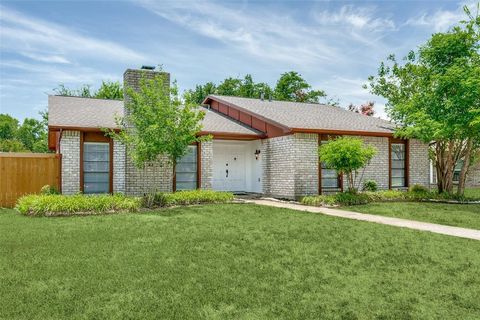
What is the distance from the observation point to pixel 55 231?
902cm

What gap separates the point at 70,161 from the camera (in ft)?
48.4

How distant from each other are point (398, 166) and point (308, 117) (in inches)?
189

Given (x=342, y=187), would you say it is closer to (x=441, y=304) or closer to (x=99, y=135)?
(x=99, y=135)

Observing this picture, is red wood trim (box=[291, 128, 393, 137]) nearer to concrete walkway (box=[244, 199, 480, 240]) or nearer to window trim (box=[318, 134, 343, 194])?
window trim (box=[318, 134, 343, 194])

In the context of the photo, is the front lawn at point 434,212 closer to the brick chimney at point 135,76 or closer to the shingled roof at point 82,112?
the brick chimney at point 135,76

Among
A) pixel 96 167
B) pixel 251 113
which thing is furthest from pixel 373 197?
pixel 96 167

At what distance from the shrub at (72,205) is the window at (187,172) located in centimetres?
396

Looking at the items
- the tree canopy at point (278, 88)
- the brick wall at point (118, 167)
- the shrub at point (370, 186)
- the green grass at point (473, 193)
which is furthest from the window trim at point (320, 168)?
the tree canopy at point (278, 88)

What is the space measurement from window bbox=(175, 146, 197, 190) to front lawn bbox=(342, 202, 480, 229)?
6.39 m

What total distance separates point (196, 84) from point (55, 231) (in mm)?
32548

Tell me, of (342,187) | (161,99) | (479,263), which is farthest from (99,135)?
(479,263)

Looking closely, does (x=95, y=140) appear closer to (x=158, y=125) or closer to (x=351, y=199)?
(x=158, y=125)

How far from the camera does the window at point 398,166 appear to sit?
1889 centimetres

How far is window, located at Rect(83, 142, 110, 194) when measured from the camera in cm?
1523
